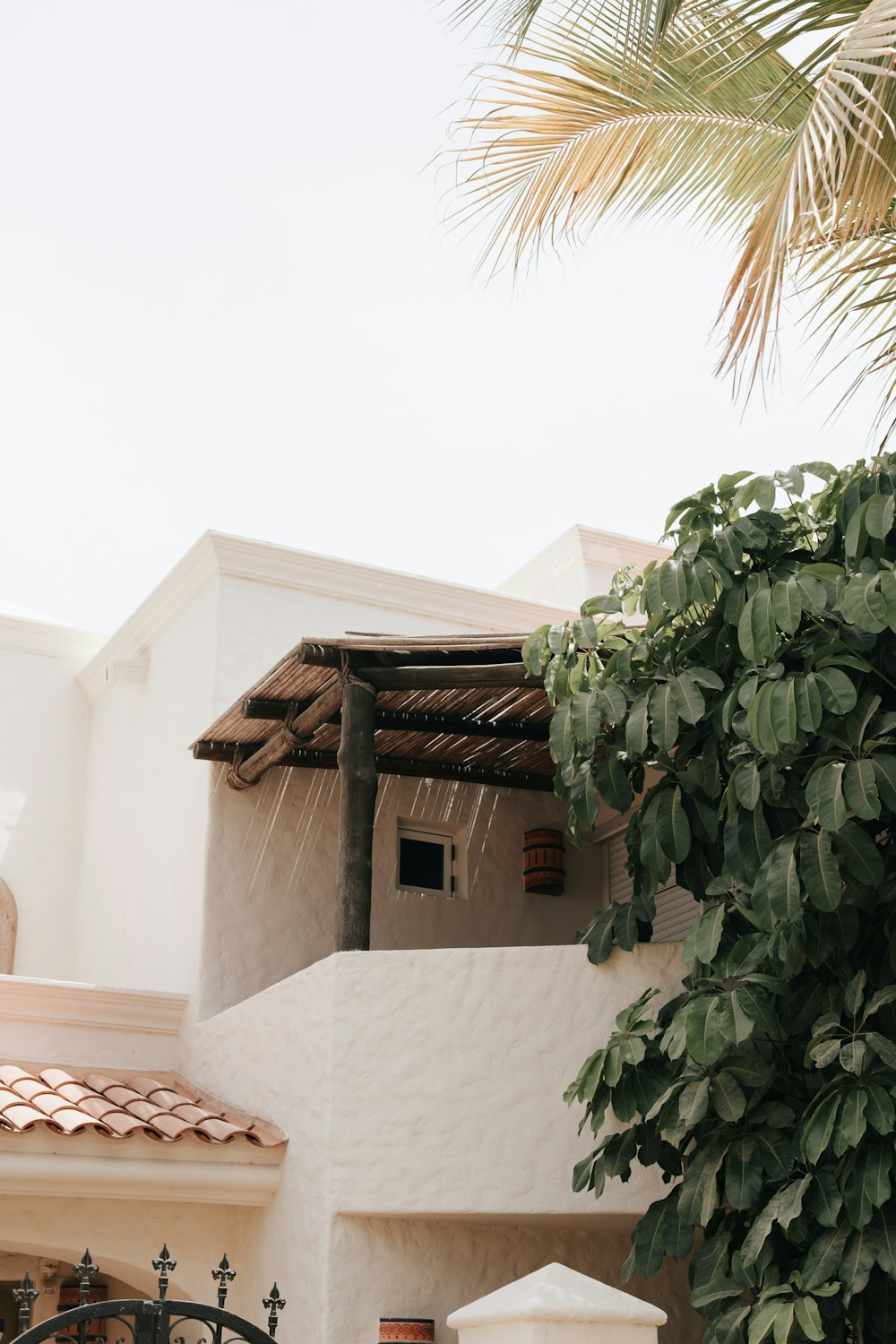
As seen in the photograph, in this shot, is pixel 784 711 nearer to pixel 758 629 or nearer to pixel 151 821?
pixel 758 629

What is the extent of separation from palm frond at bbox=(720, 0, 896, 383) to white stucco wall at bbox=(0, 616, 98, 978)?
879 cm

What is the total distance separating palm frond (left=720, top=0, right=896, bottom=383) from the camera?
213 inches

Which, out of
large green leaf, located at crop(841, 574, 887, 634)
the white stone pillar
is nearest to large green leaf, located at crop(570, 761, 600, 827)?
large green leaf, located at crop(841, 574, 887, 634)

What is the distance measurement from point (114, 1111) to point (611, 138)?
5.88 meters

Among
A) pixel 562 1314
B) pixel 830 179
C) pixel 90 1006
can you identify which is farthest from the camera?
pixel 90 1006

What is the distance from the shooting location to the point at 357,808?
8578 millimetres

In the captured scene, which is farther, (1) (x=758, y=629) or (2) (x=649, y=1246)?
(2) (x=649, y=1246)

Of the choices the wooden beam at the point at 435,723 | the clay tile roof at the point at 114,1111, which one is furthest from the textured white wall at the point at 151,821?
the wooden beam at the point at 435,723

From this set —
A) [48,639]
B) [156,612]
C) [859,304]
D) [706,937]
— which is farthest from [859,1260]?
[48,639]

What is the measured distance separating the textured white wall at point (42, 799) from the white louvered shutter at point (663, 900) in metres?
4.69

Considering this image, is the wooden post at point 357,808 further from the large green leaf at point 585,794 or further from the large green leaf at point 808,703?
the large green leaf at point 808,703

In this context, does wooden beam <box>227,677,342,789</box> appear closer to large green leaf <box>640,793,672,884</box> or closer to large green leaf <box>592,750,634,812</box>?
large green leaf <box>592,750,634,812</box>

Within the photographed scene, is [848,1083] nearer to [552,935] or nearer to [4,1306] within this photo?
[552,935]

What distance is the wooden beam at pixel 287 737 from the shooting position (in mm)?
8875
